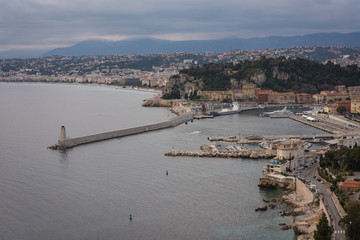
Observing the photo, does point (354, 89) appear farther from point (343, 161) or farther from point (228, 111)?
point (343, 161)

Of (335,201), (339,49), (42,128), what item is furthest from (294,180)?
(339,49)

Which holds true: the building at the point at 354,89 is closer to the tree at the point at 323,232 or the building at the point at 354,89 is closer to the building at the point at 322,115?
the building at the point at 322,115

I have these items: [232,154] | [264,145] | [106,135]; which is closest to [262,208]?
[232,154]

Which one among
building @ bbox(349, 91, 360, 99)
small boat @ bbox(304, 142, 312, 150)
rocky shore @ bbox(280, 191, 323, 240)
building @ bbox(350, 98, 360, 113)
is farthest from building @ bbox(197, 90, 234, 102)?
rocky shore @ bbox(280, 191, 323, 240)

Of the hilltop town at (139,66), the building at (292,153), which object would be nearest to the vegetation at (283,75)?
the hilltop town at (139,66)

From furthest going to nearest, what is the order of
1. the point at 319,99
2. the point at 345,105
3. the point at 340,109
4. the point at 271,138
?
the point at 319,99
the point at 345,105
the point at 340,109
the point at 271,138
